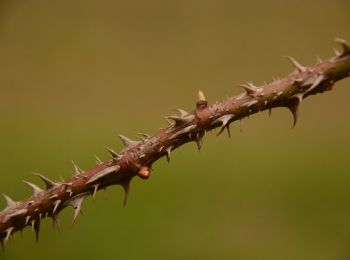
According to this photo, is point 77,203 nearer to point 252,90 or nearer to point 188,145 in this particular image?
point 252,90

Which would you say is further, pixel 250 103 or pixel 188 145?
pixel 188 145

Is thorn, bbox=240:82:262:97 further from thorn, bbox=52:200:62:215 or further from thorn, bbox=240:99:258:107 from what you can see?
thorn, bbox=52:200:62:215

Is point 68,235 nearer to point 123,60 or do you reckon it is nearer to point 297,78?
point 123,60

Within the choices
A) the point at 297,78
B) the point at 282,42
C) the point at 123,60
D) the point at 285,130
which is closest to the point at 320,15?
the point at 282,42

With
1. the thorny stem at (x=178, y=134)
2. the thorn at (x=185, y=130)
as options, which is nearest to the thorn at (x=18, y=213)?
the thorny stem at (x=178, y=134)

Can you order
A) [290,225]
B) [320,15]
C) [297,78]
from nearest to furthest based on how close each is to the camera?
[297,78]
[290,225]
[320,15]

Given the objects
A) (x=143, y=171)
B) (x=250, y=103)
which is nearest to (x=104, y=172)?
(x=143, y=171)

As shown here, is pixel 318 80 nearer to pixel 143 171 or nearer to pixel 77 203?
pixel 143 171

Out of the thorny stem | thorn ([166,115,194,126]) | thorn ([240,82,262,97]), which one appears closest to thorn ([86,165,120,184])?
the thorny stem
